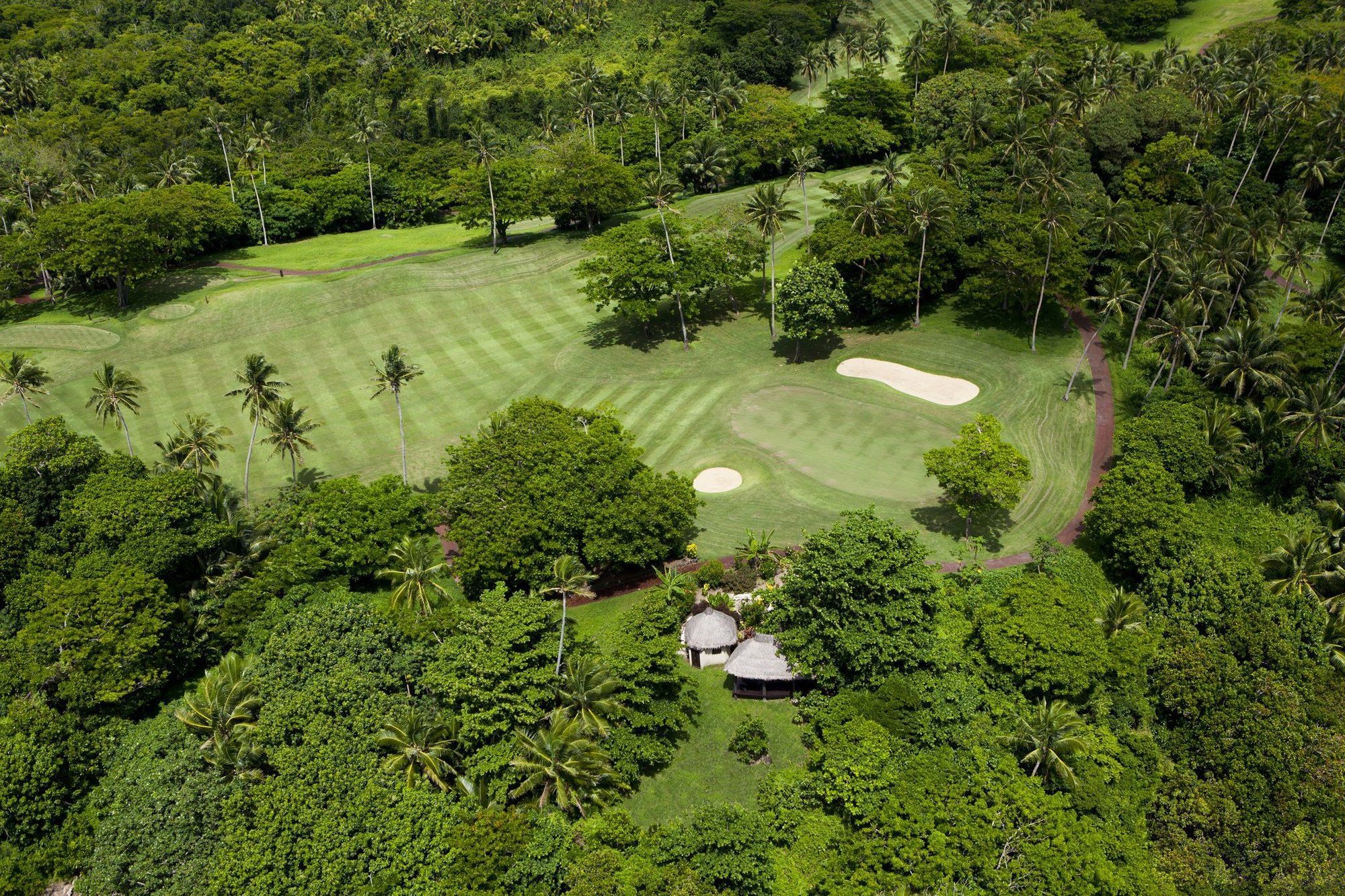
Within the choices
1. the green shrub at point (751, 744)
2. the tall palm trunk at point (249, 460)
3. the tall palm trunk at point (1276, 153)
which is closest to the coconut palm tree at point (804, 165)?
the tall palm trunk at point (1276, 153)

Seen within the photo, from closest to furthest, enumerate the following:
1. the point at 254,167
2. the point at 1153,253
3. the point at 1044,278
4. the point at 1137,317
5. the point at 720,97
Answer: the point at 1153,253
the point at 1137,317
the point at 1044,278
the point at 254,167
the point at 720,97

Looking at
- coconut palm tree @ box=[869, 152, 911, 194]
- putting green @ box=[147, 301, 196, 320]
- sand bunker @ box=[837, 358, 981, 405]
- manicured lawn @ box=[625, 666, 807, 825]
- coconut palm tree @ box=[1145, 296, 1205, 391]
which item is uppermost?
coconut palm tree @ box=[869, 152, 911, 194]

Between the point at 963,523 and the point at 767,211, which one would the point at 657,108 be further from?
the point at 963,523

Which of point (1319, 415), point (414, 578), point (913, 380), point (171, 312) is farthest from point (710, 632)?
point (171, 312)

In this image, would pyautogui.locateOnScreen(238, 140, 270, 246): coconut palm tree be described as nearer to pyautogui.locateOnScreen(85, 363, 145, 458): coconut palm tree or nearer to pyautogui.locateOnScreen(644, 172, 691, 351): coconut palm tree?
pyautogui.locateOnScreen(85, 363, 145, 458): coconut palm tree

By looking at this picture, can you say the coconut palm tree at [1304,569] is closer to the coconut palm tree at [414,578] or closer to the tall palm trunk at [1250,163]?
the coconut palm tree at [414,578]

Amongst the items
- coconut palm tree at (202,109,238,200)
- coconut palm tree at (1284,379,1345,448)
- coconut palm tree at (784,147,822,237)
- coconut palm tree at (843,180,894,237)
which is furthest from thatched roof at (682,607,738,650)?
coconut palm tree at (202,109,238,200)
